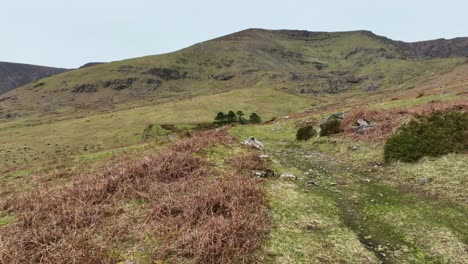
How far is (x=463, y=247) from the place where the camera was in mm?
11836

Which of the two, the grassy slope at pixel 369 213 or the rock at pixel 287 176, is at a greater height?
the rock at pixel 287 176

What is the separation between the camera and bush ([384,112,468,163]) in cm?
2144

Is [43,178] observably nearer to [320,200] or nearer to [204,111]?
[320,200]

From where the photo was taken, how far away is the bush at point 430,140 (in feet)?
70.3

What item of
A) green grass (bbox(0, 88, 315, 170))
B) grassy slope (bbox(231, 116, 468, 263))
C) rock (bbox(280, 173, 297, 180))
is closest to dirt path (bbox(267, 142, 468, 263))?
grassy slope (bbox(231, 116, 468, 263))

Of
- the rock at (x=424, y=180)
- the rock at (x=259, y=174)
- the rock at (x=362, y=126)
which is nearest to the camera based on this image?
the rock at (x=424, y=180)

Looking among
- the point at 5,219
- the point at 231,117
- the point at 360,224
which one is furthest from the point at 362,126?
the point at 231,117

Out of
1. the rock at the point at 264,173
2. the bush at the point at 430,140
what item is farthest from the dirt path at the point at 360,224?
the bush at the point at 430,140

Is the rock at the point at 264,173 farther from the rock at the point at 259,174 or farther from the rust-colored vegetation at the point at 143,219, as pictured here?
the rust-colored vegetation at the point at 143,219

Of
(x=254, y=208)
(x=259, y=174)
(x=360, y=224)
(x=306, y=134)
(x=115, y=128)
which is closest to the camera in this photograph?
(x=360, y=224)

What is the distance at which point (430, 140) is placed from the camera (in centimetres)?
2212

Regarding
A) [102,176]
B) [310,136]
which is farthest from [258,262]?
[310,136]

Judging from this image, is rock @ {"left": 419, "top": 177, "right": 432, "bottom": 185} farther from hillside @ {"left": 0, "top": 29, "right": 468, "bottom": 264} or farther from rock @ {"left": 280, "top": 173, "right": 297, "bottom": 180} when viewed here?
rock @ {"left": 280, "top": 173, "right": 297, "bottom": 180}

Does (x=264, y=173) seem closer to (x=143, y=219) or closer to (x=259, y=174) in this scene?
(x=259, y=174)
